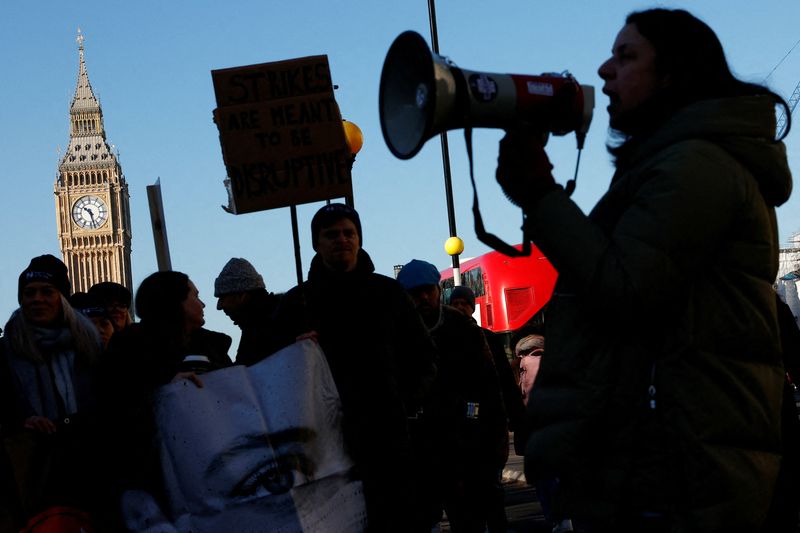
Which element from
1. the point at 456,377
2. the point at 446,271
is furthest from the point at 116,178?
the point at 456,377

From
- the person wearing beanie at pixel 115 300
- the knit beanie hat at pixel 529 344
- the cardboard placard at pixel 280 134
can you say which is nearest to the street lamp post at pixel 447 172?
the knit beanie hat at pixel 529 344

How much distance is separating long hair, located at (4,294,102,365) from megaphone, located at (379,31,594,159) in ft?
11.0

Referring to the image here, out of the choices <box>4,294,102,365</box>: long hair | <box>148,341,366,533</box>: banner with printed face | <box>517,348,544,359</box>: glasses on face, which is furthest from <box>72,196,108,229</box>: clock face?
<box>148,341,366,533</box>: banner with printed face

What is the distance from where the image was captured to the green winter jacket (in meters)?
2.15

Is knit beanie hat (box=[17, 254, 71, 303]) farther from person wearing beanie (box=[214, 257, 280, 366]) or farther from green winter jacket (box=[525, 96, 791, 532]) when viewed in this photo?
green winter jacket (box=[525, 96, 791, 532])

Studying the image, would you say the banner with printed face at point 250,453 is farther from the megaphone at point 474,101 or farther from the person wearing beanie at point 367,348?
the megaphone at point 474,101

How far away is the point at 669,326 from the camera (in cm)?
220

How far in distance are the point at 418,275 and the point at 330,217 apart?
1612 mm

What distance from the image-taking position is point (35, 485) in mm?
4965

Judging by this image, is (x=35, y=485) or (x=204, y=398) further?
(x=35, y=485)

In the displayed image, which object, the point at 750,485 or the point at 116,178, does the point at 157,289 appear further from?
the point at 116,178

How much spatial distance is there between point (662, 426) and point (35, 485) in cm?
345

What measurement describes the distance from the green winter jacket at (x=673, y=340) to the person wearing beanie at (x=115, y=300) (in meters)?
5.72

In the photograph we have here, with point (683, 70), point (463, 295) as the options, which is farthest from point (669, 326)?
point (463, 295)
